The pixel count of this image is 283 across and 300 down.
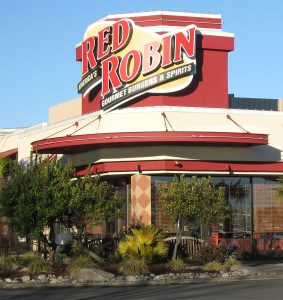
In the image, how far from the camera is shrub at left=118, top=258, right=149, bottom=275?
23609mm

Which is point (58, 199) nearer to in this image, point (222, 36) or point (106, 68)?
point (106, 68)

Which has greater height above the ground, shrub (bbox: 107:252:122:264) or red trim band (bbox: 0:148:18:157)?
red trim band (bbox: 0:148:18:157)


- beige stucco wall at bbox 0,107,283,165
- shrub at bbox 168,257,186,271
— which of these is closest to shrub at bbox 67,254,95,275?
shrub at bbox 168,257,186,271

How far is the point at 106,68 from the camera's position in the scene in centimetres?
3431

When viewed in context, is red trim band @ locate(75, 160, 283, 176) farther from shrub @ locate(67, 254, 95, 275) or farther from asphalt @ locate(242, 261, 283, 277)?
shrub @ locate(67, 254, 95, 275)

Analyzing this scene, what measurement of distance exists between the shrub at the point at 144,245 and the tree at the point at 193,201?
0.71 meters

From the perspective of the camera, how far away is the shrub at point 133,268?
77.5 feet

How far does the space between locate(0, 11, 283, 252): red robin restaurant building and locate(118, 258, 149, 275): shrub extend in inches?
295

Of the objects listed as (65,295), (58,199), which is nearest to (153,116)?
(58,199)

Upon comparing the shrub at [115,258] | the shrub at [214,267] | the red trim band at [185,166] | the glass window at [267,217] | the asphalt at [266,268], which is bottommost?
the asphalt at [266,268]

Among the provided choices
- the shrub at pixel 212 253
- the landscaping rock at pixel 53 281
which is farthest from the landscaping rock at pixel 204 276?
the landscaping rock at pixel 53 281

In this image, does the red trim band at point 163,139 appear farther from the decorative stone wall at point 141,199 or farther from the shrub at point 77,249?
the shrub at point 77,249

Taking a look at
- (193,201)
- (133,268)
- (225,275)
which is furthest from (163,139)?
(225,275)

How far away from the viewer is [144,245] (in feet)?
86.7
